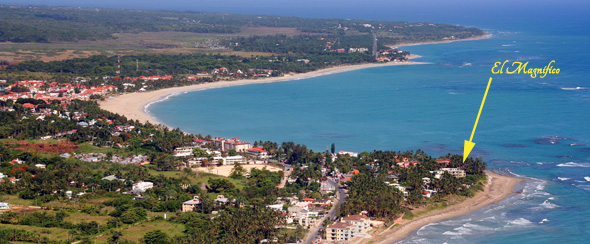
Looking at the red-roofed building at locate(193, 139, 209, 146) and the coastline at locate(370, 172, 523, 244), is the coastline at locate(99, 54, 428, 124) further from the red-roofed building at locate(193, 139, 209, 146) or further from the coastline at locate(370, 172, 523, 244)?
the coastline at locate(370, 172, 523, 244)

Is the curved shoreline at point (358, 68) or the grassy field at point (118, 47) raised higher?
the curved shoreline at point (358, 68)

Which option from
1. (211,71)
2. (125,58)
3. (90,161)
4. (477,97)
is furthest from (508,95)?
(125,58)

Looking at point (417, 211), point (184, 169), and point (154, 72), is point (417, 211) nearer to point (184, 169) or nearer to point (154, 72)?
point (184, 169)

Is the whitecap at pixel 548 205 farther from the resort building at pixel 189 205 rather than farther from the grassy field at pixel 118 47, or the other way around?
the grassy field at pixel 118 47

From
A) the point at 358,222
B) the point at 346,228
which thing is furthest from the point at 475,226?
the point at 346,228

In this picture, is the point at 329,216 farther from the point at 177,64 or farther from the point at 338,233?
the point at 177,64

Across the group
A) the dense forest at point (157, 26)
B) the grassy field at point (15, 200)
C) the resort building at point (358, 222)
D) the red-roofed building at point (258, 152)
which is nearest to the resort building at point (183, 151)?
the red-roofed building at point (258, 152)

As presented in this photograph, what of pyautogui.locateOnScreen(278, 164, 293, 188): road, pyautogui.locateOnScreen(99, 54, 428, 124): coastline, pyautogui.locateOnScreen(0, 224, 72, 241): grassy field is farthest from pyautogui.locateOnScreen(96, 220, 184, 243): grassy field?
pyautogui.locateOnScreen(99, 54, 428, 124): coastline
